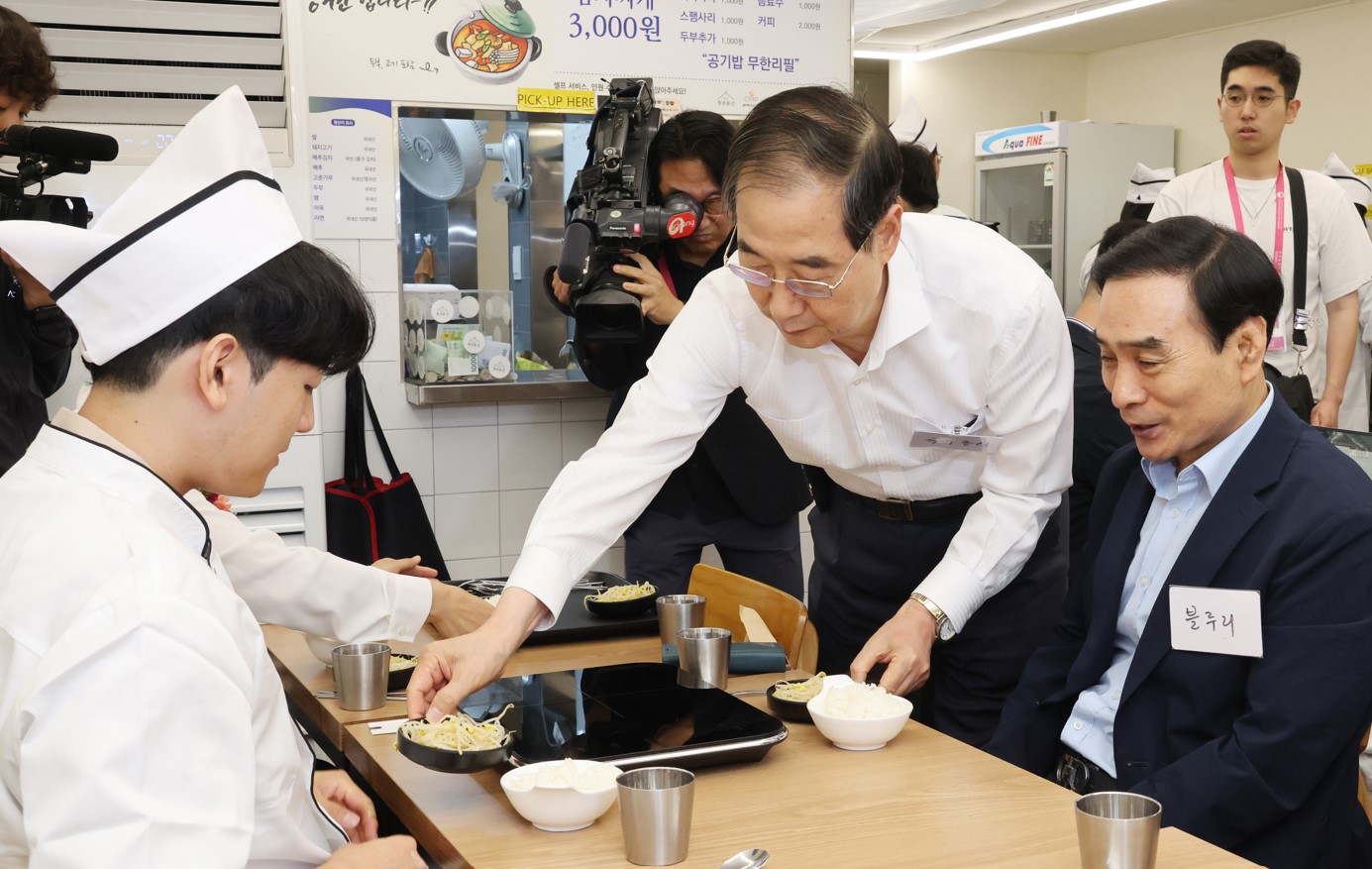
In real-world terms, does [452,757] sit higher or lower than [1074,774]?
higher

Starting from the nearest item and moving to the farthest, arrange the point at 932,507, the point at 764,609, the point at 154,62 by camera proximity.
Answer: the point at 932,507
the point at 764,609
the point at 154,62

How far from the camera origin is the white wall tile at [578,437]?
4340 mm

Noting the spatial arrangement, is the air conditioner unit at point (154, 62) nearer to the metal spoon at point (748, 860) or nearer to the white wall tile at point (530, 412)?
the white wall tile at point (530, 412)

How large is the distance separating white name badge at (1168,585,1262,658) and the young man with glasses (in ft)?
8.74

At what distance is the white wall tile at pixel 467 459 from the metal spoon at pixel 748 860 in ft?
10.0

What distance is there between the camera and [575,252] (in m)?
2.88

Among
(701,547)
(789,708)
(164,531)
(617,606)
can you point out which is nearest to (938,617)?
(789,708)

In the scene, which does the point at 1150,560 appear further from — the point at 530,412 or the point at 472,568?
the point at 472,568

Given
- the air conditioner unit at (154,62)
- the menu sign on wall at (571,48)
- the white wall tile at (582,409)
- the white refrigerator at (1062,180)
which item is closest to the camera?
the air conditioner unit at (154,62)

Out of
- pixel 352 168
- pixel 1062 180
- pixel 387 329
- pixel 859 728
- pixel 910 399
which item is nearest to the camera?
pixel 859 728

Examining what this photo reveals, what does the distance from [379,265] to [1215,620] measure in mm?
3010

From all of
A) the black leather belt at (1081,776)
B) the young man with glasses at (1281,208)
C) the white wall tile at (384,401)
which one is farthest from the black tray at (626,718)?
the young man with glasses at (1281,208)

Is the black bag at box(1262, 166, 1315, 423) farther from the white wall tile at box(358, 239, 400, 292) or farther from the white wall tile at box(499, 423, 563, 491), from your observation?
the white wall tile at box(358, 239, 400, 292)

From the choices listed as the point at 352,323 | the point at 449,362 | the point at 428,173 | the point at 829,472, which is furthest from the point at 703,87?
the point at 352,323
